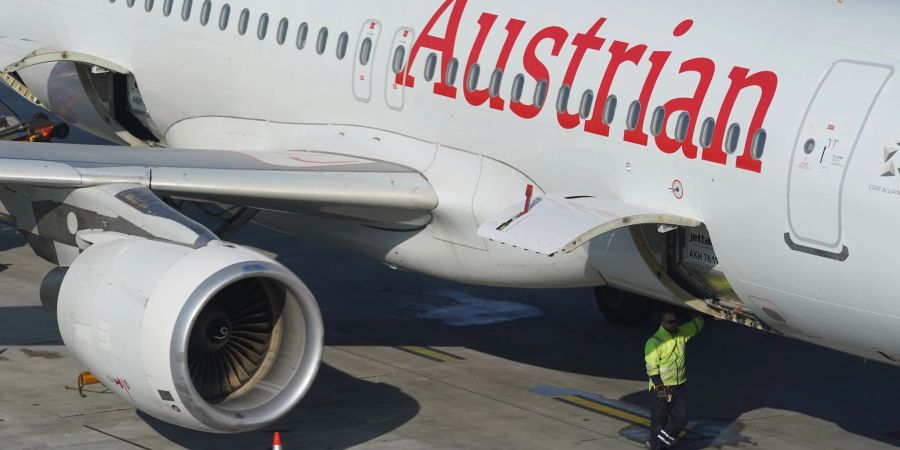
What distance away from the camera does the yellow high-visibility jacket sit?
50.5 ft

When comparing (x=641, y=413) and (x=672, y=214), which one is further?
(x=641, y=413)

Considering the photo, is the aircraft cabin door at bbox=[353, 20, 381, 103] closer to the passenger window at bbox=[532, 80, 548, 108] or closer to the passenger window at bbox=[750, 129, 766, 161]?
the passenger window at bbox=[532, 80, 548, 108]

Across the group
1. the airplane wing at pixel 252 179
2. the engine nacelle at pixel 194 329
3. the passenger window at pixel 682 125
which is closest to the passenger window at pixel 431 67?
the airplane wing at pixel 252 179

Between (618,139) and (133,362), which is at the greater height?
(618,139)

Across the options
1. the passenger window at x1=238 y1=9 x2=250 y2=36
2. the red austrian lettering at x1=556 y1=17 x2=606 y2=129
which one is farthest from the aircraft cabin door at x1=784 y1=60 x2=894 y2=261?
the passenger window at x1=238 y1=9 x2=250 y2=36

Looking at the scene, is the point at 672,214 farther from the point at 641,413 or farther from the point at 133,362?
the point at 133,362

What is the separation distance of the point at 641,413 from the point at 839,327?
3250mm

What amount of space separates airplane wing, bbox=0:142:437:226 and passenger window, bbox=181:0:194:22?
300 cm

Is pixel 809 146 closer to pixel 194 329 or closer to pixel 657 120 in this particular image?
pixel 657 120

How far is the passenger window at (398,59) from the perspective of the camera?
685 inches

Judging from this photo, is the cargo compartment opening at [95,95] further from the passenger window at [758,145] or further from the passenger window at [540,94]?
the passenger window at [758,145]

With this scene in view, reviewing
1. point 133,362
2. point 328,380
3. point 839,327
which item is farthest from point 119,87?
point 839,327

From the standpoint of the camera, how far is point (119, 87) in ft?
67.7

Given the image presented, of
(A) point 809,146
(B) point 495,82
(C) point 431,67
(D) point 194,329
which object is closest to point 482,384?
(B) point 495,82
